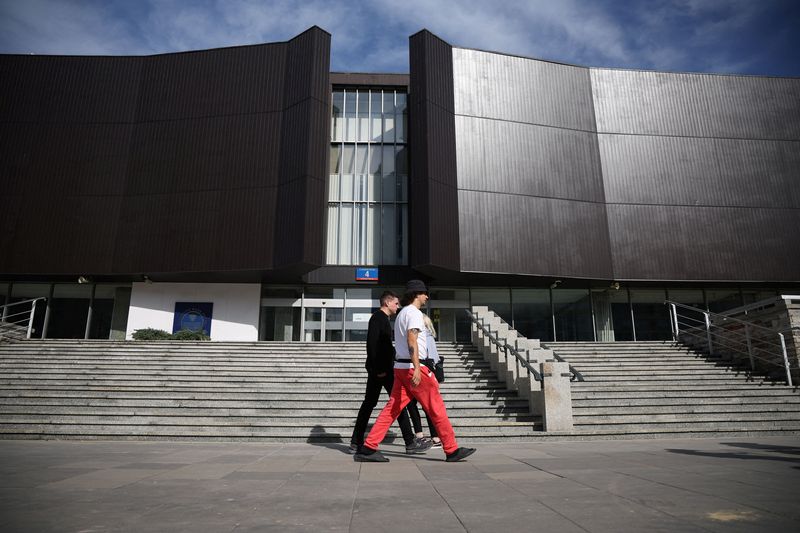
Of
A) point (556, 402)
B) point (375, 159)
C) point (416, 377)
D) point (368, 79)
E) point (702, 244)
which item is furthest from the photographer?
point (368, 79)

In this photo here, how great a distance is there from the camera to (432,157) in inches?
825

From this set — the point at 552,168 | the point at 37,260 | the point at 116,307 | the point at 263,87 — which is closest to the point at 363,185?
the point at 263,87

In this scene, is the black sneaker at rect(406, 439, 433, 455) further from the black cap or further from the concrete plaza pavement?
the black cap

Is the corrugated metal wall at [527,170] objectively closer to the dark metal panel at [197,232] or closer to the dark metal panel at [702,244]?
the dark metal panel at [702,244]

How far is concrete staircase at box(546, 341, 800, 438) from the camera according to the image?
8.68 m

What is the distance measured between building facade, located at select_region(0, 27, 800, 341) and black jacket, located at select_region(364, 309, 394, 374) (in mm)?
14059

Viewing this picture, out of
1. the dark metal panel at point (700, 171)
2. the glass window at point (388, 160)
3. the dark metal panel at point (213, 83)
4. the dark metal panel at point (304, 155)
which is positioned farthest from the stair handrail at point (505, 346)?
the dark metal panel at point (213, 83)

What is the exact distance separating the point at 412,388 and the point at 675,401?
291 inches

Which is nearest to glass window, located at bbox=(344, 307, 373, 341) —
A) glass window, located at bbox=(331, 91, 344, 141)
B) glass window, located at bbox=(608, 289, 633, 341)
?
glass window, located at bbox=(331, 91, 344, 141)

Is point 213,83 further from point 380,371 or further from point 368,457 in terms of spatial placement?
point 368,457

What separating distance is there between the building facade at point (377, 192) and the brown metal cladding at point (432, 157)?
94mm

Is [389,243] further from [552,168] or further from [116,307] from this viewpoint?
[116,307]

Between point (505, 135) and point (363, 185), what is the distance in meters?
7.05

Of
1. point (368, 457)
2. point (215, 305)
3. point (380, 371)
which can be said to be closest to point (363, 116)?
point (215, 305)
